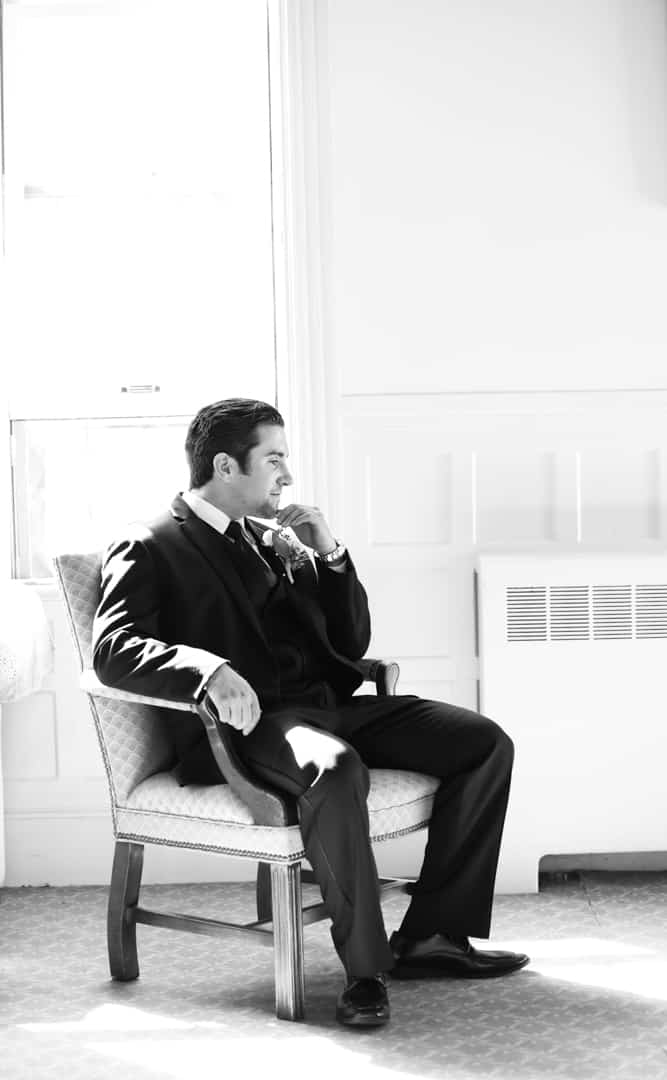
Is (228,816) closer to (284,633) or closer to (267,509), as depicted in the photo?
(284,633)

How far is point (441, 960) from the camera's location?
283cm

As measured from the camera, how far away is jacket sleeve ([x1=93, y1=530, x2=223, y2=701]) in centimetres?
260

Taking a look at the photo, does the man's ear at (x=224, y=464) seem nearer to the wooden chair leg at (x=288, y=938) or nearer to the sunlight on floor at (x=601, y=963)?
the wooden chair leg at (x=288, y=938)

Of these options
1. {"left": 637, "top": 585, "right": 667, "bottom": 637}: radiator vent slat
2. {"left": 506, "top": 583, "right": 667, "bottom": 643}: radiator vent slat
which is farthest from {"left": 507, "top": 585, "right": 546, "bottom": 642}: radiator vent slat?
{"left": 637, "top": 585, "right": 667, "bottom": 637}: radiator vent slat

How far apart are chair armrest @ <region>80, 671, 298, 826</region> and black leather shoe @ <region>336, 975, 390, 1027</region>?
333mm

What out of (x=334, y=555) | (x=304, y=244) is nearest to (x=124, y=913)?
(x=334, y=555)

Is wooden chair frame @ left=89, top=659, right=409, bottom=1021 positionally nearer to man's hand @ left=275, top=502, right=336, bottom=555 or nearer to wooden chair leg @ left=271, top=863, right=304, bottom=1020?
wooden chair leg @ left=271, top=863, right=304, bottom=1020

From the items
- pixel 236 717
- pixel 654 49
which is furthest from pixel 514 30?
pixel 236 717

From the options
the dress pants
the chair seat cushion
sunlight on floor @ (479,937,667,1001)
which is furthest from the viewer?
sunlight on floor @ (479,937,667,1001)

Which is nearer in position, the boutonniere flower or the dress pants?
the dress pants

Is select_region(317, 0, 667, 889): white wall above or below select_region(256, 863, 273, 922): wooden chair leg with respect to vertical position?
above

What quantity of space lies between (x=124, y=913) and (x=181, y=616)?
66 cm

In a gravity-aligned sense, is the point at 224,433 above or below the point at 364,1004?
above

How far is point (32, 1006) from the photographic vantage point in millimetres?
2762
